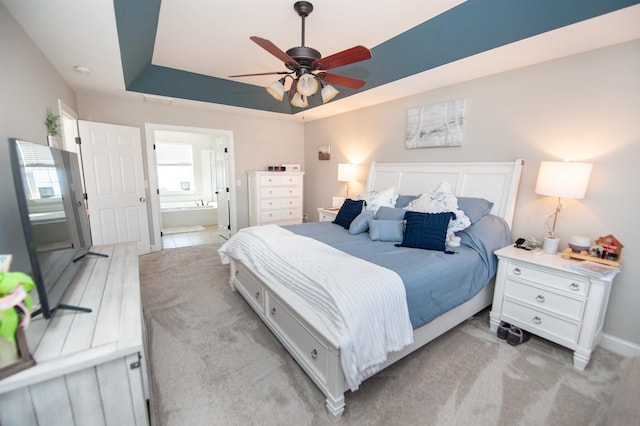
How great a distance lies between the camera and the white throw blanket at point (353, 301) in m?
1.51

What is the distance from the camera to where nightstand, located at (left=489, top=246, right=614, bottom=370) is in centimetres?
195

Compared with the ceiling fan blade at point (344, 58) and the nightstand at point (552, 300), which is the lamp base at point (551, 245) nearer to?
the nightstand at point (552, 300)

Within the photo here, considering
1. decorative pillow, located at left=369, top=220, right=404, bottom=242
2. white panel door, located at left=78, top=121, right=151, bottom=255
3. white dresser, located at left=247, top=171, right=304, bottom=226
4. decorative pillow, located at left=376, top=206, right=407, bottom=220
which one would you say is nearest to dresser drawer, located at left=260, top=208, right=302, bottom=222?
white dresser, located at left=247, top=171, right=304, bottom=226

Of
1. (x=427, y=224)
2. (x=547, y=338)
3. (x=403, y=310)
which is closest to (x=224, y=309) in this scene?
(x=403, y=310)

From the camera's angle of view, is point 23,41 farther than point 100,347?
Yes

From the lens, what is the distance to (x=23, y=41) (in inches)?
77.3

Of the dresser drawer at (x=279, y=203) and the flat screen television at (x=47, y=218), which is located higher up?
the flat screen television at (x=47, y=218)

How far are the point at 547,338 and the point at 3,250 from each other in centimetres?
370

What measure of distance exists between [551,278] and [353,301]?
172 centimetres

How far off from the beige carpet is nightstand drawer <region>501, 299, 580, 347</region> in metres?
0.16

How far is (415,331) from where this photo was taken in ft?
6.38

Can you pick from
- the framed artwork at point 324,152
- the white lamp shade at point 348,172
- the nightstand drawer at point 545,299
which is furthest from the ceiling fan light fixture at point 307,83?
the framed artwork at point 324,152

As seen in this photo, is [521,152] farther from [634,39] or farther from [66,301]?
[66,301]

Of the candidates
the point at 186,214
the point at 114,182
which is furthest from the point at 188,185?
the point at 114,182
